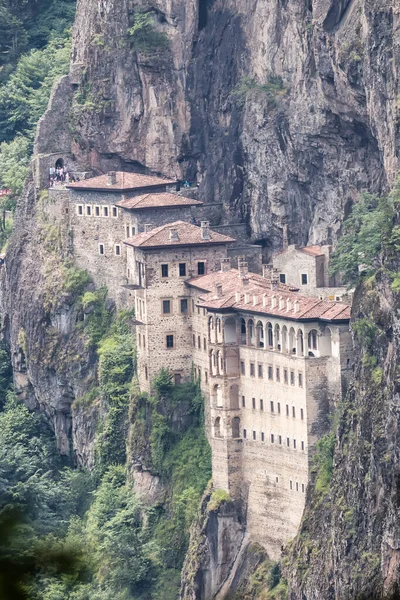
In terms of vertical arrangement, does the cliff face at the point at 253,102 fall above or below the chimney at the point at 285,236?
above

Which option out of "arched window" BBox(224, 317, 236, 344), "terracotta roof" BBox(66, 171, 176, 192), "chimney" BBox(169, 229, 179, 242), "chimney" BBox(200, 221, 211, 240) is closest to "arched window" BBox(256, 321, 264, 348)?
"arched window" BBox(224, 317, 236, 344)

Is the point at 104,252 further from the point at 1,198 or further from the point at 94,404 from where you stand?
the point at 1,198

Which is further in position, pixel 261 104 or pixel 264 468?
pixel 261 104

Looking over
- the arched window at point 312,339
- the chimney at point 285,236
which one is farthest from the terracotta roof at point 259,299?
the chimney at point 285,236

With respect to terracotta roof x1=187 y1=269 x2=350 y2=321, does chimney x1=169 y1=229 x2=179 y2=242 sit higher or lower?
higher

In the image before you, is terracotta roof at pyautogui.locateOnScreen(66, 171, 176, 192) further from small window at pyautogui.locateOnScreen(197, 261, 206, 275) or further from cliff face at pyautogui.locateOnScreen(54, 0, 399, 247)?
small window at pyautogui.locateOnScreen(197, 261, 206, 275)

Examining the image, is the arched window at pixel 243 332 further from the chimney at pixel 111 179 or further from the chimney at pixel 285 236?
the chimney at pixel 111 179

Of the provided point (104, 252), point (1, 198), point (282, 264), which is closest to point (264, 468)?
point (282, 264)
